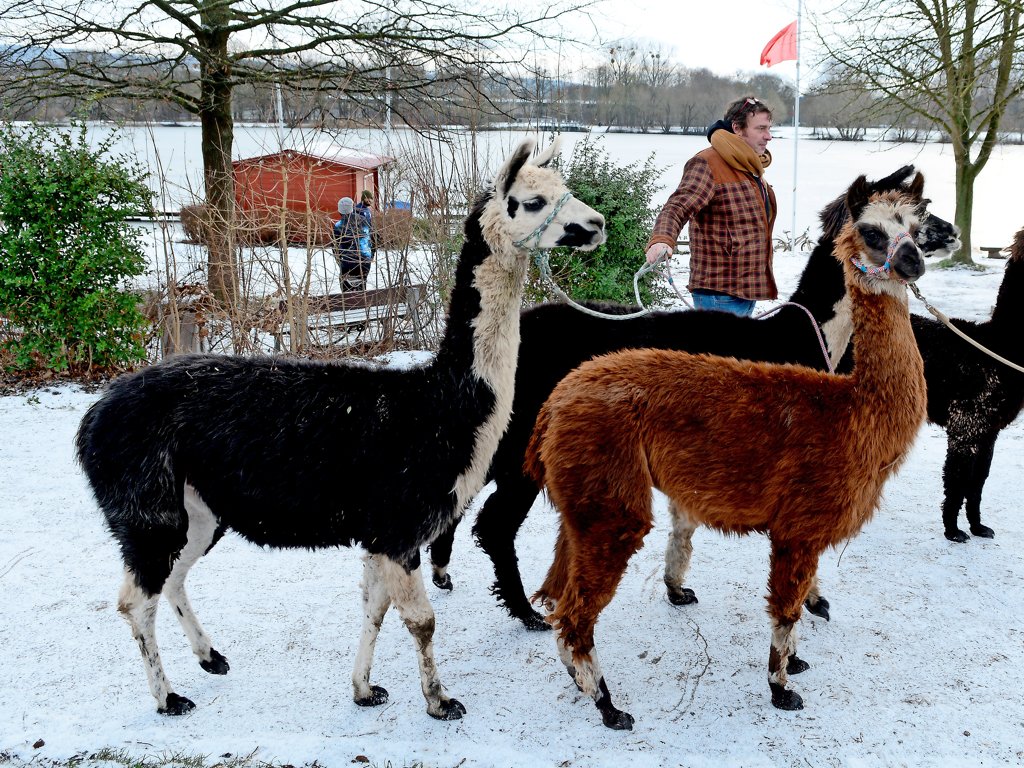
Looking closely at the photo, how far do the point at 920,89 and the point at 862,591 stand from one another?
1397 centimetres

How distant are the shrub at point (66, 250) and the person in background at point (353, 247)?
6.16ft

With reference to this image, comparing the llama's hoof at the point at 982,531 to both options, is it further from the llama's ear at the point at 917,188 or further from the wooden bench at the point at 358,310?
the wooden bench at the point at 358,310

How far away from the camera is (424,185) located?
821cm

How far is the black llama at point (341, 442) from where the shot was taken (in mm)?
2924

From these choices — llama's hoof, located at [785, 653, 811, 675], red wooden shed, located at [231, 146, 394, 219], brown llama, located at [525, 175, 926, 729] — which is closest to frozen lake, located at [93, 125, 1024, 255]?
red wooden shed, located at [231, 146, 394, 219]

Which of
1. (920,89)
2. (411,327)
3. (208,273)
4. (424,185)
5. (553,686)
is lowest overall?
(553,686)

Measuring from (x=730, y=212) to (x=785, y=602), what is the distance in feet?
7.51

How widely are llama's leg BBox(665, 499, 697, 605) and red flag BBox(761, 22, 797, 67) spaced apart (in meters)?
17.7

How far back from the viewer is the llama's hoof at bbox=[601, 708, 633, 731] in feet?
9.95

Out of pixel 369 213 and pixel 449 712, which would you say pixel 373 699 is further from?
pixel 369 213

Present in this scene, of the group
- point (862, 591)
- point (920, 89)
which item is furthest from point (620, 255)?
point (920, 89)

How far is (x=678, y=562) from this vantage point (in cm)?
398

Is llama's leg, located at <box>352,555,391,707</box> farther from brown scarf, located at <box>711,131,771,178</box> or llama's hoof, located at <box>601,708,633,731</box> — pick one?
brown scarf, located at <box>711,131,771,178</box>

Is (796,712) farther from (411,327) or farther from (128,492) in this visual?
(411,327)
